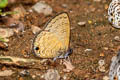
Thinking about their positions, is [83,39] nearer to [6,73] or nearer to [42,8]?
[42,8]

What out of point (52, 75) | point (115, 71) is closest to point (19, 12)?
point (52, 75)

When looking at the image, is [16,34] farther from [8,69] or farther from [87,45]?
[87,45]

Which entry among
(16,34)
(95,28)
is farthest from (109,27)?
(16,34)

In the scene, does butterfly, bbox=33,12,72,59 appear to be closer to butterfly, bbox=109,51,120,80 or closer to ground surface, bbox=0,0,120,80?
ground surface, bbox=0,0,120,80

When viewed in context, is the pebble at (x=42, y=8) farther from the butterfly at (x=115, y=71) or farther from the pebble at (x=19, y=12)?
the butterfly at (x=115, y=71)

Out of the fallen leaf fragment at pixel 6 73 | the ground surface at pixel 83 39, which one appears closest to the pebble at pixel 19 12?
the ground surface at pixel 83 39
